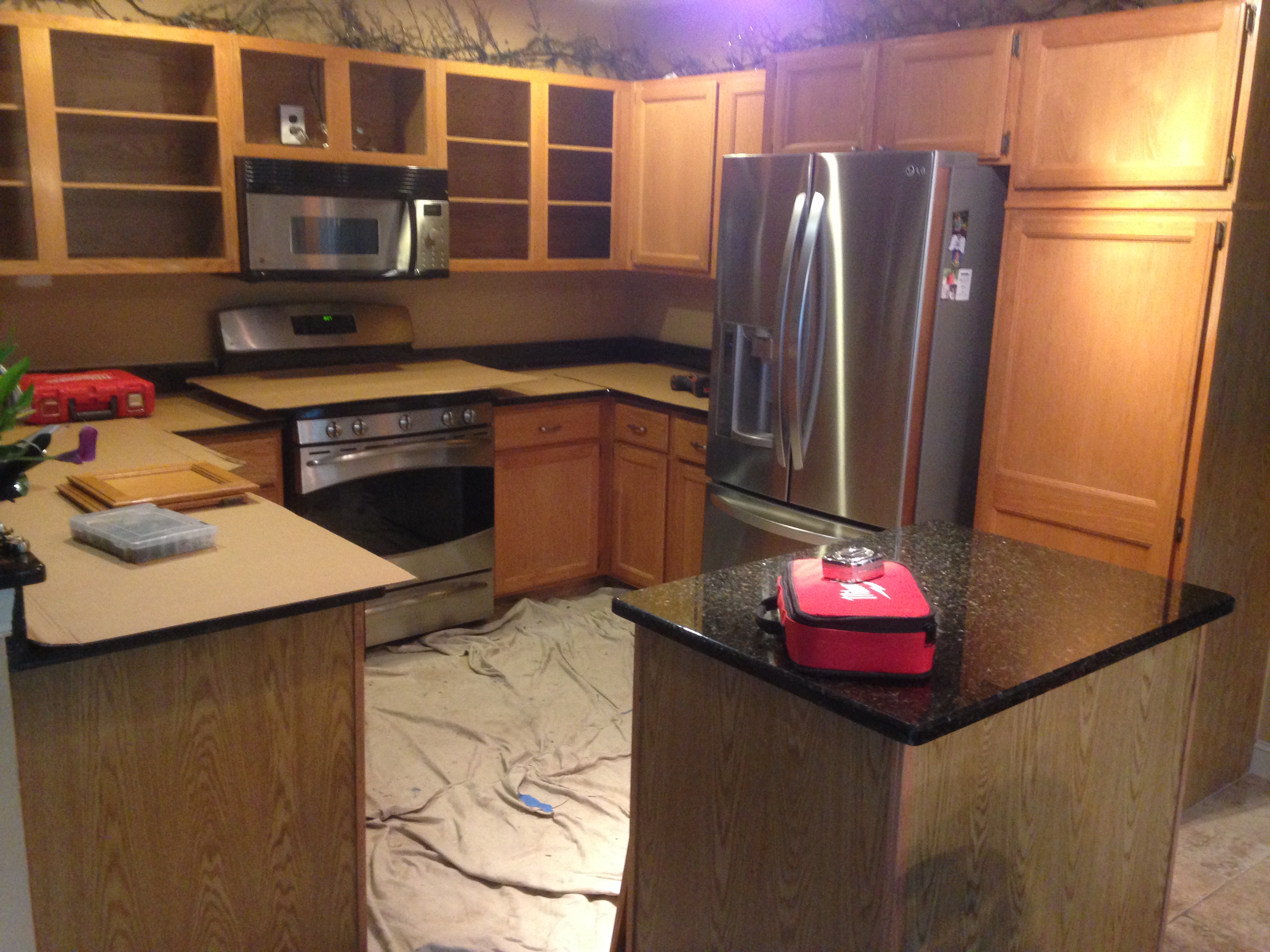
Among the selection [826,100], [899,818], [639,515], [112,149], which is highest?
[826,100]

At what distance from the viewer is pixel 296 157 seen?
143 inches

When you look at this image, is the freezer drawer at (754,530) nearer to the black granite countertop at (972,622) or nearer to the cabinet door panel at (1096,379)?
the cabinet door panel at (1096,379)

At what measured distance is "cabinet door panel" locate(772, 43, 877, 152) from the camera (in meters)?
3.30

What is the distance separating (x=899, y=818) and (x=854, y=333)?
1.93m

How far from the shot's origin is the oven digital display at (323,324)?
4012 mm

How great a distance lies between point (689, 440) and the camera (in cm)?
394

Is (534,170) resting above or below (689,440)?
above

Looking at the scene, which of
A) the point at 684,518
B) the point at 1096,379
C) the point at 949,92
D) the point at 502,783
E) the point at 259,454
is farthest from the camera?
the point at 684,518

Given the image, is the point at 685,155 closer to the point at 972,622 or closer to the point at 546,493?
the point at 546,493

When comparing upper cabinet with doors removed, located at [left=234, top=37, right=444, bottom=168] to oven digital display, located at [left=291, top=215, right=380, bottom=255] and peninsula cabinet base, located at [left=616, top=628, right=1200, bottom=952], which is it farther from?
peninsula cabinet base, located at [left=616, top=628, right=1200, bottom=952]

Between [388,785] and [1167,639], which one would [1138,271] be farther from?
[388,785]

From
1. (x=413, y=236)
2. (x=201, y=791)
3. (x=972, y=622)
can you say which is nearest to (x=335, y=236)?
(x=413, y=236)

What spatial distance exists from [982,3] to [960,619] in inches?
99.6

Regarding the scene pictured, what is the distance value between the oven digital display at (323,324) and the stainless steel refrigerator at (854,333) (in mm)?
1495
